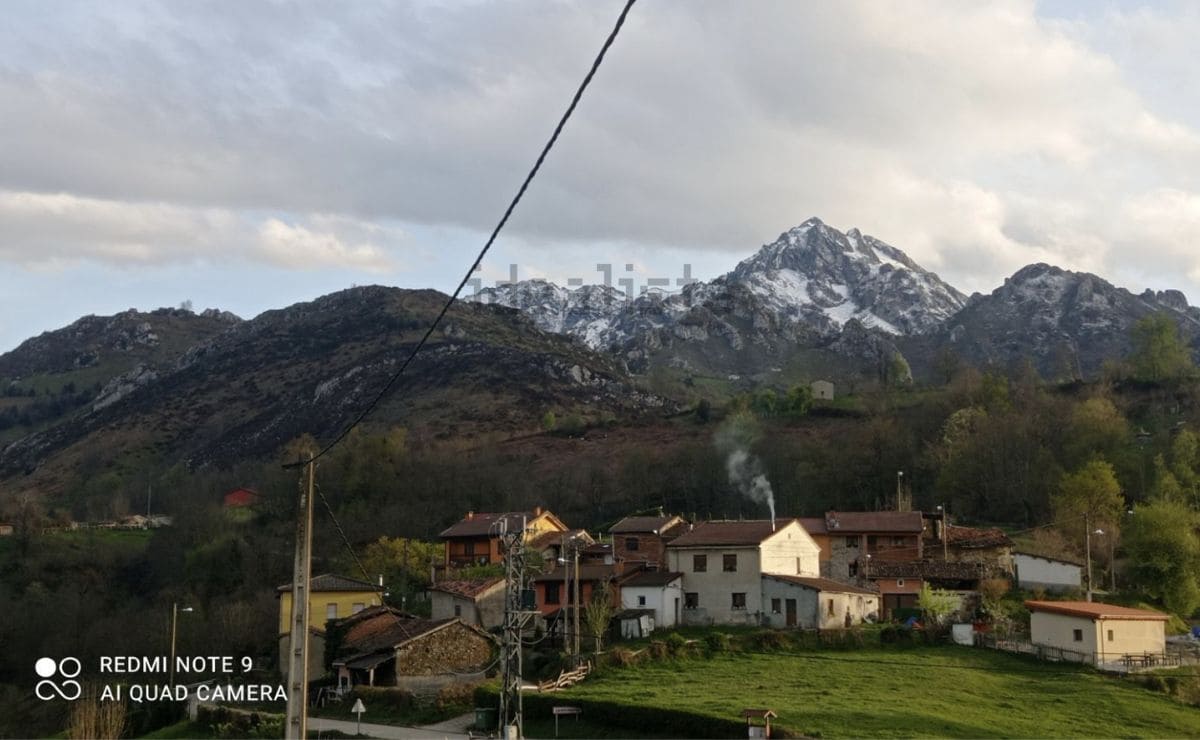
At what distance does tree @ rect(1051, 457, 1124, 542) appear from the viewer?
2625 inches

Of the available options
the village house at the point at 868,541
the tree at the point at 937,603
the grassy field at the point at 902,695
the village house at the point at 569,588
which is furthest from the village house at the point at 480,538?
the grassy field at the point at 902,695

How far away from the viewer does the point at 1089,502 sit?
67.3m

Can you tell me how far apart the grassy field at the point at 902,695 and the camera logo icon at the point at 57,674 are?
104 ft

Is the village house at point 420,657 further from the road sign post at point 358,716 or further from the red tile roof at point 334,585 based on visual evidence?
the red tile roof at point 334,585

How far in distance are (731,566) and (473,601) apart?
1199 centimetres

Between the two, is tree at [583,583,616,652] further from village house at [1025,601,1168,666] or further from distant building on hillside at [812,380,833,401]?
distant building on hillside at [812,380,833,401]

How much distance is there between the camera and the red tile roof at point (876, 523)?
2422 inches

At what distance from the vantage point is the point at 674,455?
108 meters

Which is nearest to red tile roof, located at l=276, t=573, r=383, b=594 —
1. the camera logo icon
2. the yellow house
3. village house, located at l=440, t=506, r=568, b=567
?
the yellow house

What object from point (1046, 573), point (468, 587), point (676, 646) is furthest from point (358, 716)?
point (1046, 573)

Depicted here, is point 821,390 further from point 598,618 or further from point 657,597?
point 598,618

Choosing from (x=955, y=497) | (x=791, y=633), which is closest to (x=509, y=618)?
(x=791, y=633)

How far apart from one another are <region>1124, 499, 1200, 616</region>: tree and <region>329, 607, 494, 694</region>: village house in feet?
97.3

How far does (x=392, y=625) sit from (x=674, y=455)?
194 ft
